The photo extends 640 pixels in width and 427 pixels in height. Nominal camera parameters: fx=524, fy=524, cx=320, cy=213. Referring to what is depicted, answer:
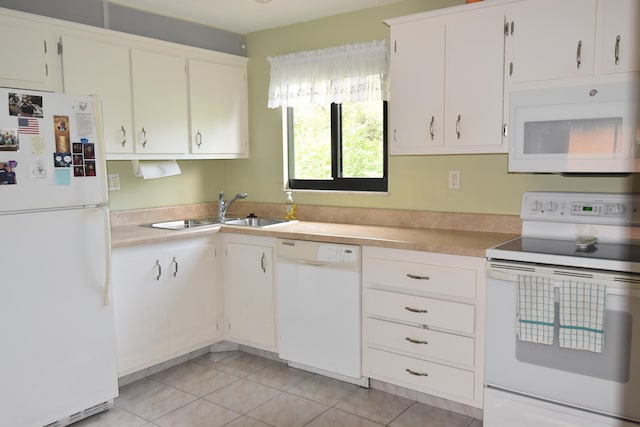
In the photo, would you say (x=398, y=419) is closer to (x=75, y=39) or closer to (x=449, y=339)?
(x=449, y=339)

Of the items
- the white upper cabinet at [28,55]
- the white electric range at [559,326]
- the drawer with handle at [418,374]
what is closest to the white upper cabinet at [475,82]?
the white electric range at [559,326]

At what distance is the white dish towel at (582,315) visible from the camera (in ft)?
6.87

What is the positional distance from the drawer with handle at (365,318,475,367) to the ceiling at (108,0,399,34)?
1.97m

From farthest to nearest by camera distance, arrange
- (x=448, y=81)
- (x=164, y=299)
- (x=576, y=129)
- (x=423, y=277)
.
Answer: (x=164, y=299) → (x=448, y=81) → (x=423, y=277) → (x=576, y=129)

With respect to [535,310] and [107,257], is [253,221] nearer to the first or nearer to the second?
[107,257]

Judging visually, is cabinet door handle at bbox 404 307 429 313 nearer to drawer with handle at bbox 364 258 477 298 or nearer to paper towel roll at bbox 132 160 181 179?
drawer with handle at bbox 364 258 477 298

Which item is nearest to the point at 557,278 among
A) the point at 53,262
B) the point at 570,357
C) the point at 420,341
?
the point at 570,357

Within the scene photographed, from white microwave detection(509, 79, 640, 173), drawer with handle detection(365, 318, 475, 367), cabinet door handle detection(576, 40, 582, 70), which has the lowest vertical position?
drawer with handle detection(365, 318, 475, 367)

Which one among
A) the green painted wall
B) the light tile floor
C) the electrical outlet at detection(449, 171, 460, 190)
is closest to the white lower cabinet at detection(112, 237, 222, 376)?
the light tile floor

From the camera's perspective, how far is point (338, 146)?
3.69 m

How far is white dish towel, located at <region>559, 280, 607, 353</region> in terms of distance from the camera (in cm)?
209

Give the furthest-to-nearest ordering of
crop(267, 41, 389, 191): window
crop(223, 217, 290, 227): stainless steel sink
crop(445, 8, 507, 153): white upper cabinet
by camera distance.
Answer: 1. crop(223, 217, 290, 227): stainless steel sink
2. crop(267, 41, 389, 191): window
3. crop(445, 8, 507, 153): white upper cabinet

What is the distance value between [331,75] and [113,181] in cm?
161

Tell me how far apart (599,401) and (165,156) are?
280 centimetres
